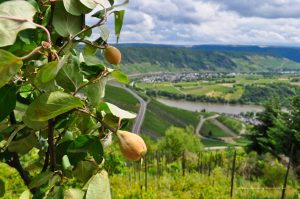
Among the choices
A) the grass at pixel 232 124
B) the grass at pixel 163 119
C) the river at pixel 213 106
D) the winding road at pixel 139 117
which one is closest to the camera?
the winding road at pixel 139 117

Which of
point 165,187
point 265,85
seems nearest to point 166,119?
point 265,85

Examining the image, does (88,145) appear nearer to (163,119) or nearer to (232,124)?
(163,119)

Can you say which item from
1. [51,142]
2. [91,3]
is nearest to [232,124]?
[51,142]

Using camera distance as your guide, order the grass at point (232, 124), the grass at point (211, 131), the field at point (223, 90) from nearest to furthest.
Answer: the grass at point (211, 131) → the grass at point (232, 124) → the field at point (223, 90)

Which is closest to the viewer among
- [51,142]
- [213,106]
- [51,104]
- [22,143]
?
[51,104]

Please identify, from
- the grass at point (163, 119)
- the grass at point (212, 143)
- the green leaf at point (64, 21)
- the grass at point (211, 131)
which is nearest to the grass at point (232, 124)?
the grass at point (211, 131)

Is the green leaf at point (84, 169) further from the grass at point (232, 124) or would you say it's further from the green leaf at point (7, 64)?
the grass at point (232, 124)

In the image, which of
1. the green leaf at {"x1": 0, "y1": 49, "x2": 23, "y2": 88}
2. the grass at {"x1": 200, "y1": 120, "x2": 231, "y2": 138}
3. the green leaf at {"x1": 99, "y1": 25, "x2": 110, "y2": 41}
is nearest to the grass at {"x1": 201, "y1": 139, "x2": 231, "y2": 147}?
the grass at {"x1": 200, "y1": 120, "x2": 231, "y2": 138}
